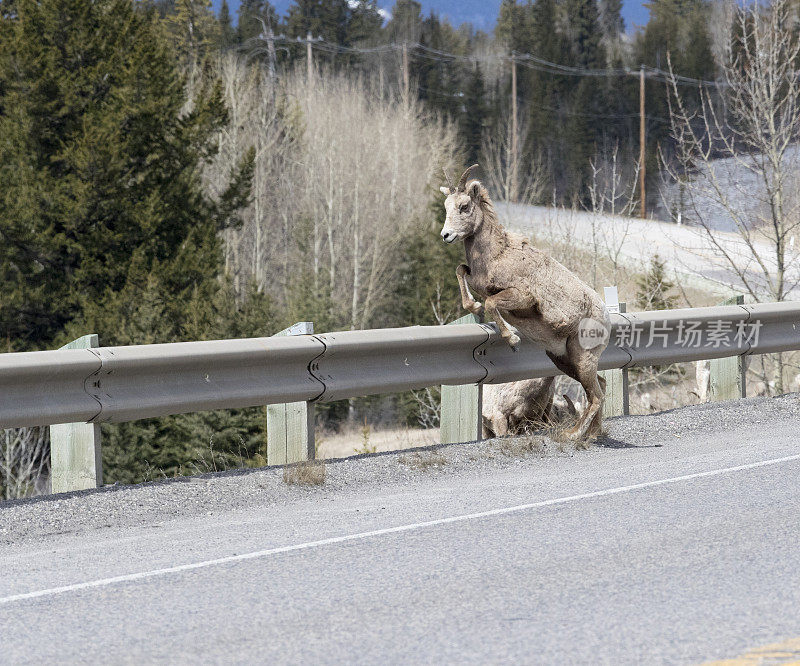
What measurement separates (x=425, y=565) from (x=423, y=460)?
261 centimetres

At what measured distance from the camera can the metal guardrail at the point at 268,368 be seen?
6.91m

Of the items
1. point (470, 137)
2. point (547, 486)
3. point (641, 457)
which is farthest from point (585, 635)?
point (470, 137)

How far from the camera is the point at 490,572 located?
5.12 meters

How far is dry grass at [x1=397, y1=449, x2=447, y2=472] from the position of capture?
25.7ft

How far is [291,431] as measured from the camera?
8.05m

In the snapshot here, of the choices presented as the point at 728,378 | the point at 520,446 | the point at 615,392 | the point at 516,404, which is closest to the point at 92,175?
the point at 728,378

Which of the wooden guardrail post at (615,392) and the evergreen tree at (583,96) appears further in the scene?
the evergreen tree at (583,96)

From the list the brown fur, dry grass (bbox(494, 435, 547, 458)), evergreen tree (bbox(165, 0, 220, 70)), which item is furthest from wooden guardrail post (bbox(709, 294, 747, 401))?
evergreen tree (bbox(165, 0, 220, 70))

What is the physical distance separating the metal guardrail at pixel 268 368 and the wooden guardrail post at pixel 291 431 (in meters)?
0.13

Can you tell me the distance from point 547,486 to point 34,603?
3.37m

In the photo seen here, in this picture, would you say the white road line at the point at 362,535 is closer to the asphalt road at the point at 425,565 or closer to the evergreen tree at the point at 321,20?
the asphalt road at the point at 425,565

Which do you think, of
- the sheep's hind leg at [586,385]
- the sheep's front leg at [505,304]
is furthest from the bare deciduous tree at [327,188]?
the sheep's front leg at [505,304]

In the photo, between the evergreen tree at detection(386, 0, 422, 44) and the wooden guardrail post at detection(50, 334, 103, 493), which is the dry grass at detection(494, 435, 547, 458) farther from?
the evergreen tree at detection(386, 0, 422, 44)

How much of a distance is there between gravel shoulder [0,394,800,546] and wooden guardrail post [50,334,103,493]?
19cm
